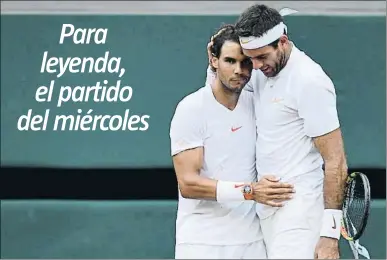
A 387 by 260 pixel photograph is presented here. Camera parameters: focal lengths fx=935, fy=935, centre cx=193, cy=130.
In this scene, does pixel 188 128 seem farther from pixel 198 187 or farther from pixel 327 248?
pixel 327 248

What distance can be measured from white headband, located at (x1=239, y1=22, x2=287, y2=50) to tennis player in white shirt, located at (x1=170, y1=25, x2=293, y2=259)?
0.11 m

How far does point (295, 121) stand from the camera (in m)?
3.89

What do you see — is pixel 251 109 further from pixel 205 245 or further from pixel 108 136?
pixel 108 136

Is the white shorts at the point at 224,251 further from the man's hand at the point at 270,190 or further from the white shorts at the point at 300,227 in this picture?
the man's hand at the point at 270,190

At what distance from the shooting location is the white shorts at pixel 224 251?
4055 mm

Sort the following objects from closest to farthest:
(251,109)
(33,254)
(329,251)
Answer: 1. (329,251)
2. (251,109)
3. (33,254)

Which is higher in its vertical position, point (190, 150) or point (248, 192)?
point (190, 150)

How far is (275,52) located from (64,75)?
2628mm

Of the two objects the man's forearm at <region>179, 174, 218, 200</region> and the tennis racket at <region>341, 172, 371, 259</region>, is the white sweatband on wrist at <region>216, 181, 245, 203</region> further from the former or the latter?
the tennis racket at <region>341, 172, 371, 259</region>

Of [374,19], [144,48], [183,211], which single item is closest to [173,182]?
[144,48]

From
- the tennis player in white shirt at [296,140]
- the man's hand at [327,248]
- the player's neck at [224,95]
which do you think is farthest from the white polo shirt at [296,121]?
the man's hand at [327,248]

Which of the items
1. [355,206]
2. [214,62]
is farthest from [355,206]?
[214,62]

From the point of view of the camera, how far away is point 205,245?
4.05m

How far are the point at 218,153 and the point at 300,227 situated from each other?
18.5 inches
